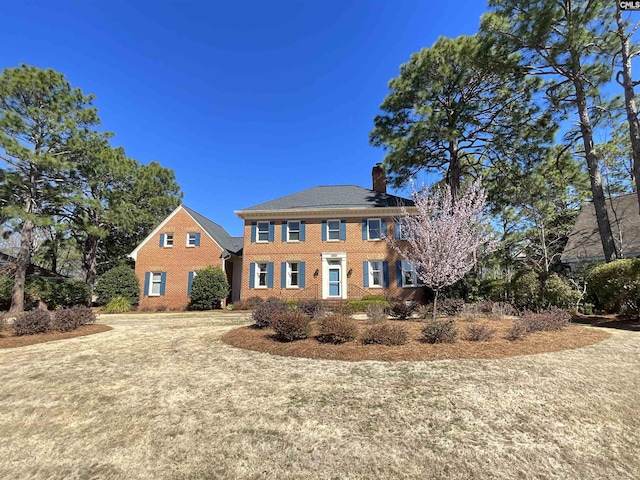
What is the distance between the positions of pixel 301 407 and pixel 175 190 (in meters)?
29.2

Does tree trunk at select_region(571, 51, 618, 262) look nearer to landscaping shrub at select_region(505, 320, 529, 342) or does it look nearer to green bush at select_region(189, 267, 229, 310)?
landscaping shrub at select_region(505, 320, 529, 342)

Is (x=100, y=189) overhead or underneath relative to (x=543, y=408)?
overhead

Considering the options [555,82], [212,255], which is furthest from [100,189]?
[555,82]

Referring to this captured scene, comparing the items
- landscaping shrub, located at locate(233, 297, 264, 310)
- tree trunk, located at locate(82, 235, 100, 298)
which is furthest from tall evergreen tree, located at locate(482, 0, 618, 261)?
tree trunk, located at locate(82, 235, 100, 298)

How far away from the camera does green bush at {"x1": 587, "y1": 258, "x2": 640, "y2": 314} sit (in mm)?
9863

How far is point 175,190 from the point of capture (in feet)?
96.9

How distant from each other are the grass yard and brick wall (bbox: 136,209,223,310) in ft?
50.5

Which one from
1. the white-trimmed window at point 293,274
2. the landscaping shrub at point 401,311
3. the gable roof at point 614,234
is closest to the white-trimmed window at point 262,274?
the white-trimmed window at point 293,274

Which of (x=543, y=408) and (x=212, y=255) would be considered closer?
(x=543, y=408)

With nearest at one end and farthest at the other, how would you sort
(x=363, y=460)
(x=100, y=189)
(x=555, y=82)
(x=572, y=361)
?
(x=363, y=460)
(x=572, y=361)
(x=555, y=82)
(x=100, y=189)

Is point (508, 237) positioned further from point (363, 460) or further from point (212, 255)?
point (363, 460)

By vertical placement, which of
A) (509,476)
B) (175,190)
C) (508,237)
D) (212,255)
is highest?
(175,190)

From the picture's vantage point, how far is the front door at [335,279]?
2014cm

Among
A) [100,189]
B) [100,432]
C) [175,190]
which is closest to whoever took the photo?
[100,432]
